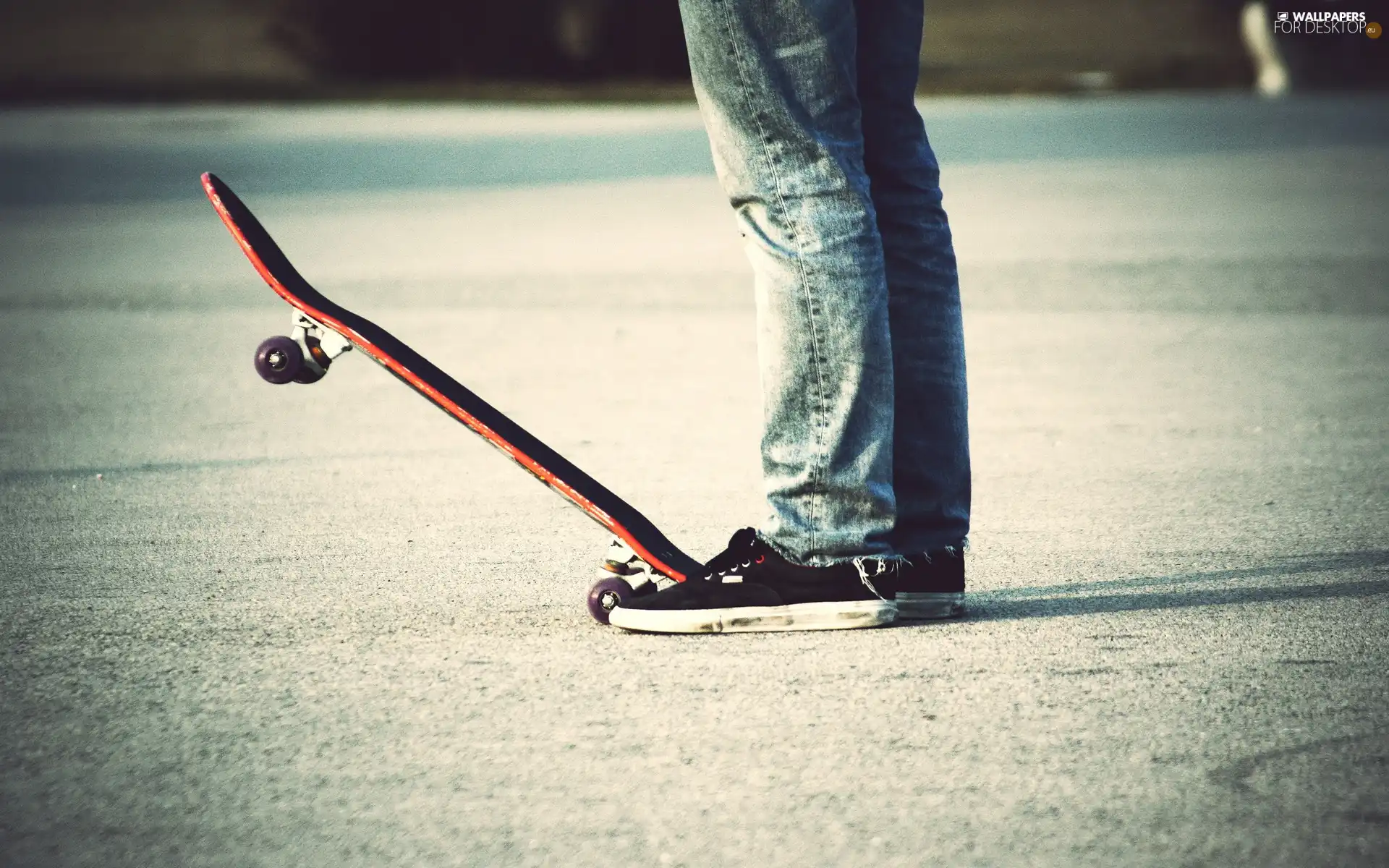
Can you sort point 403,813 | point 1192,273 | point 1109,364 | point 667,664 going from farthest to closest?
point 1192,273
point 1109,364
point 667,664
point 403,813

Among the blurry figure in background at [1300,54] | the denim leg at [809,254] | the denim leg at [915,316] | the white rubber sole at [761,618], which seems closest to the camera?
the denim leg at [809,254]

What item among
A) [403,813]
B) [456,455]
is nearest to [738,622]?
[403,813]

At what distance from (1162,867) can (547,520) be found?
6.91 ft

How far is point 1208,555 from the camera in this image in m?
3.46

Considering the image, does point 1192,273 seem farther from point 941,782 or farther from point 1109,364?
point 941,782

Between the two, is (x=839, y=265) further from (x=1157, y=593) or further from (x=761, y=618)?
(x=1157, y=593)

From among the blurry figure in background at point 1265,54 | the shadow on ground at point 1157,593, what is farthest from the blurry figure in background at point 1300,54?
the shadow on ground at point 1157,593

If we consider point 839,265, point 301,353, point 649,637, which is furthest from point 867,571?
point 301,353

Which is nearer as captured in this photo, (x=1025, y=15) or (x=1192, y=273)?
(x=1192, y=273)

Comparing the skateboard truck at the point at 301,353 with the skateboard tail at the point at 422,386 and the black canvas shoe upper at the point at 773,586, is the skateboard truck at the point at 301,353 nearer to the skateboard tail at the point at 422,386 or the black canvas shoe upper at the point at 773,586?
the skateboard tail at the point at 422,386

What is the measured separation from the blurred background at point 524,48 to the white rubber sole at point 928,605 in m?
21.8

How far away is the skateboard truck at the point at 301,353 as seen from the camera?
3051 millimetres

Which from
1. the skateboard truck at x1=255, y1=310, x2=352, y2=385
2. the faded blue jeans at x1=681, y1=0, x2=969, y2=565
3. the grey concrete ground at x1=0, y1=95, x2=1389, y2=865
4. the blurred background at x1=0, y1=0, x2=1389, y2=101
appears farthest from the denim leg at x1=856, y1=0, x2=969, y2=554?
the blurred background at x1=0, y1=0, x2=1389, y2=101

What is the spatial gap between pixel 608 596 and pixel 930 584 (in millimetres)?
547
